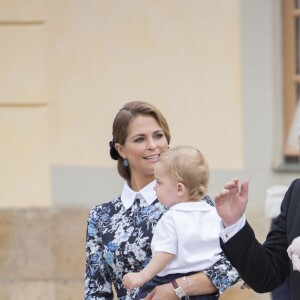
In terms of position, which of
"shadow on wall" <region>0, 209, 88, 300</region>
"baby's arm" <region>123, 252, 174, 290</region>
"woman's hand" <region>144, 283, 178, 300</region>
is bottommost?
"shadow on wall" <region>0, 209, 88, 300</region>

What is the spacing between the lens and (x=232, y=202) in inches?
139

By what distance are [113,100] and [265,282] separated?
5355 millimetres

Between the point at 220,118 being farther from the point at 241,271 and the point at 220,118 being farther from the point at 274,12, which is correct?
the point at 241,271

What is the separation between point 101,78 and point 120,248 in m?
4.48

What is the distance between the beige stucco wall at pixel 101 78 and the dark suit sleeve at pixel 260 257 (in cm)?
508

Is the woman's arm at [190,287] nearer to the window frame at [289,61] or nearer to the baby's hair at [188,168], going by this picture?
the baby's hair at [188,168]

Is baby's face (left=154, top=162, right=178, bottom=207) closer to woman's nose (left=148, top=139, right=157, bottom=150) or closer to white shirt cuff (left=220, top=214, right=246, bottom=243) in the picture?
woman's nose (left=148, top=139, right=157, bottom=150)

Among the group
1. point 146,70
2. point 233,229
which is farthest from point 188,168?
point 146,70

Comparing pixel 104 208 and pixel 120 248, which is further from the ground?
pixel 104 208

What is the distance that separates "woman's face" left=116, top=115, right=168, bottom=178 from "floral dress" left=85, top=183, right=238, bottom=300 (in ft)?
0.41

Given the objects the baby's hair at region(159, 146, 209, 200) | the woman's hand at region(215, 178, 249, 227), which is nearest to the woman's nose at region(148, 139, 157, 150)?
the baby's hair at region(159, 146, 209, 200)

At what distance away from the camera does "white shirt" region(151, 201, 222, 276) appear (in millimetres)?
4266

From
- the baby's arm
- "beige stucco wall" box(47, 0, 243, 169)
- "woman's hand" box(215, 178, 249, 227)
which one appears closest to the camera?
"woman's hand" box(215, 178, 249, 227)

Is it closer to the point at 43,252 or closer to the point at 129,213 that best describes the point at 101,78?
the point at 43,252
